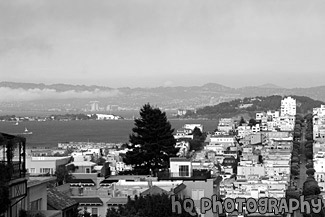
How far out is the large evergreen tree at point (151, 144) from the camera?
1791 cm

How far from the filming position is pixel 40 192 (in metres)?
8.20

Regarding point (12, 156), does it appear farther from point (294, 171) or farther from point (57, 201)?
point (294, 171)

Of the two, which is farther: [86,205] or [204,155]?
[204,155]

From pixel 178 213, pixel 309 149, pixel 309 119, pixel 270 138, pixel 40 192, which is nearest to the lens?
pixel 40 192

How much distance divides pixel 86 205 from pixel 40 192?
5.57m

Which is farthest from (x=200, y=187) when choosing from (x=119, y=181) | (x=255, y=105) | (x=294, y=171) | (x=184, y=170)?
(x=255, y=105)

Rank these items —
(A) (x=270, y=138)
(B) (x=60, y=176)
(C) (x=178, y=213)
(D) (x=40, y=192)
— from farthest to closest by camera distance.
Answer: (A) (x=270, y=138) → (B) (x=60, y=176) → (C) (x=178, y=213) → (D) (x=40, y=192)

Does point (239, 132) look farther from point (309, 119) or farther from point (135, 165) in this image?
point (135, 165)

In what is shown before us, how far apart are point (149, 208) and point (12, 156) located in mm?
4277

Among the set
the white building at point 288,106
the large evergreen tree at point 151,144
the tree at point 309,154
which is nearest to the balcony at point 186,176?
the large evergreen tree at point 151,144

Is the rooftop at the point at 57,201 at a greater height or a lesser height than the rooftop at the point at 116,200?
greater

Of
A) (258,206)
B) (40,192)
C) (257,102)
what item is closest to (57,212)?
(40,192)

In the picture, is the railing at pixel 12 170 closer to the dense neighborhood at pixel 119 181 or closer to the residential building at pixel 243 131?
the dense neighborhood at pixel 119 181

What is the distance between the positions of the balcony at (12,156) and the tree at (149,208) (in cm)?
388
